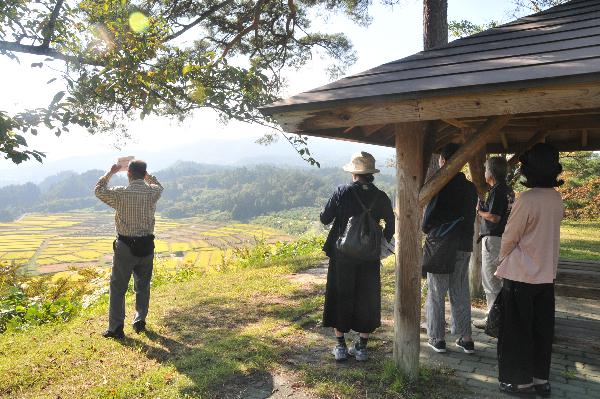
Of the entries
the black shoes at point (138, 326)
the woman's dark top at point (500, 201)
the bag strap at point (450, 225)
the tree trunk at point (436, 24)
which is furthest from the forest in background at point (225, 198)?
the bag strap at point (450, 225)

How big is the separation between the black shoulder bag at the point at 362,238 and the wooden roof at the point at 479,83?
Answer: 0.88m

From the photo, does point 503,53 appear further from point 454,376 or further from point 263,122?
point 263,122

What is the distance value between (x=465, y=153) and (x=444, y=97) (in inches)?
22.8

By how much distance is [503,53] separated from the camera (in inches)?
132

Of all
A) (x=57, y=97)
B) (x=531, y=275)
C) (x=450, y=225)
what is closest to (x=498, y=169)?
(x=450, y=225)

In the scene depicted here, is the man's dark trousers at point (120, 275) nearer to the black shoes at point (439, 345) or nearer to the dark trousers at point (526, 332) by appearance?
the black shoes at point (439, 345)

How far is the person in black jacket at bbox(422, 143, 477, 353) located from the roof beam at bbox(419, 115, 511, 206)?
1.59 ft

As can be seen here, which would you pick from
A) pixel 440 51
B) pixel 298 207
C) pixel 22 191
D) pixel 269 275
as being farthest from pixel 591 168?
pixel 22 191

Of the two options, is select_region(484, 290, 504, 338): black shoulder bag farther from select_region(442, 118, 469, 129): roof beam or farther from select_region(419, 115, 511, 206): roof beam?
select_region(442, 118, 469, 129): roof beam

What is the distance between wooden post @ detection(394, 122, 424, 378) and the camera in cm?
350

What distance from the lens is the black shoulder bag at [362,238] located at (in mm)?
3738

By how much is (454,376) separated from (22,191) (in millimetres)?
127874

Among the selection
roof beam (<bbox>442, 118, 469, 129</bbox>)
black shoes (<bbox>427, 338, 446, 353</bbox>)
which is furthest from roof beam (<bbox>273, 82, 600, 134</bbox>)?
black shoes (<bbox>427, 338, 446, 353</bbox>)

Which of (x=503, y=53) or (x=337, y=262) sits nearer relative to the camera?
(x=503, y=53)
